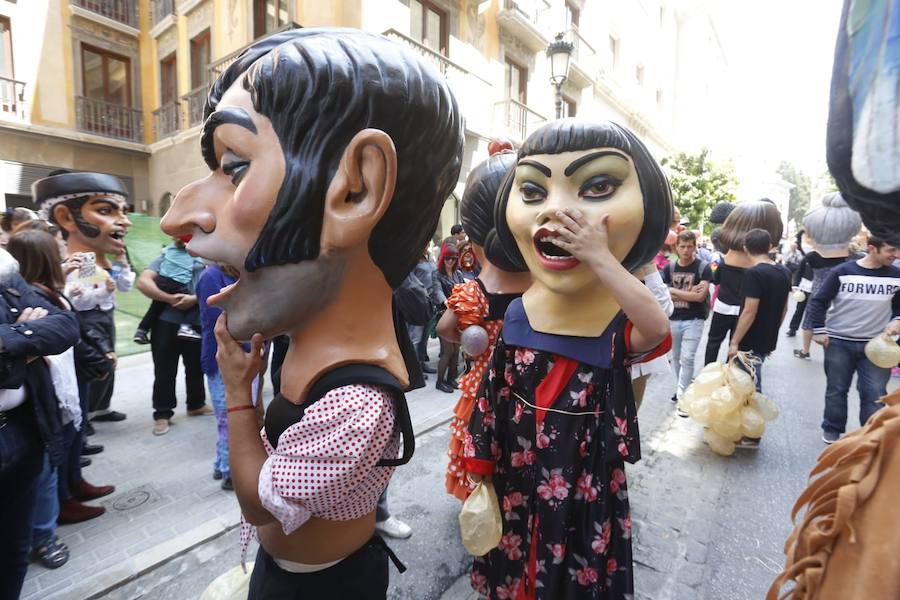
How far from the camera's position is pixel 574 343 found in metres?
1.58

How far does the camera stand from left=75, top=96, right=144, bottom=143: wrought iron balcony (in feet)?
35.2

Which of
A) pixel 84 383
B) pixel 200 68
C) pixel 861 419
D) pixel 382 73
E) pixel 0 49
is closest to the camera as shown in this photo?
pixel 382 73

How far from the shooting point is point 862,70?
1.52ft

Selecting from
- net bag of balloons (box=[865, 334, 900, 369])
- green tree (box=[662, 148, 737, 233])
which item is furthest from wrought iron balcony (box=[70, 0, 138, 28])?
green tree (box=[662, 148, 737, 233])

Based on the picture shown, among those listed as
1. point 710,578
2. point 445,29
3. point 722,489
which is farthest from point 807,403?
point 445,29

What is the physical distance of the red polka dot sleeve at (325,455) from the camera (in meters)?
0.89

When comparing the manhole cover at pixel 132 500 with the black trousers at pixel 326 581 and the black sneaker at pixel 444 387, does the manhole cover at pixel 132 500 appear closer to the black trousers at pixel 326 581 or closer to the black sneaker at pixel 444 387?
the black trousers at pixel 326 581

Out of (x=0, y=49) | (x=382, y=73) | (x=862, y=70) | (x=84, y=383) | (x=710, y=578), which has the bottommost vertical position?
(x=710, y=578)

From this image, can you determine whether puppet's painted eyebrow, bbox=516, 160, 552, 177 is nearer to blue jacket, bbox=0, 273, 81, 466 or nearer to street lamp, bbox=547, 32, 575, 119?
blue jacket, bbox=0, 273, 81, 466

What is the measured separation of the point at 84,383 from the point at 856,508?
3579 mm

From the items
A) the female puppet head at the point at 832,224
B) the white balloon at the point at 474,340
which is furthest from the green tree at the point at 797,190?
the white balloon at the point at 474,340

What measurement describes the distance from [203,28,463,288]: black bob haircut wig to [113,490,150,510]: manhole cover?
2550 millimetres

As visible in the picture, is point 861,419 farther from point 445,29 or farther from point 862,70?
point 445,29

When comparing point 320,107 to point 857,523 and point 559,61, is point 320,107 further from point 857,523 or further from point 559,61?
point 559,61
